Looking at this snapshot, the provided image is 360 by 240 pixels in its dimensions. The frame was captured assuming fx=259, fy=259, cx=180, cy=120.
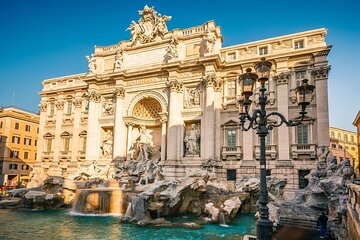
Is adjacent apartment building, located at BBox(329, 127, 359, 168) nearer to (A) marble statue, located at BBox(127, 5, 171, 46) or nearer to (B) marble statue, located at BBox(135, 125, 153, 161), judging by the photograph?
(B) marble statue, located at BBox(135, 125, 153, 161)

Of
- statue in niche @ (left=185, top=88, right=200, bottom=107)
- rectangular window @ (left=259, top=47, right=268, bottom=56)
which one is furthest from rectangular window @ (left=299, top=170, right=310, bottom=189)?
rectangular window @ (left=259, top=47, right=268, bottom=56)

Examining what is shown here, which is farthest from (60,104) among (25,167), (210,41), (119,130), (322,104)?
(322,104)

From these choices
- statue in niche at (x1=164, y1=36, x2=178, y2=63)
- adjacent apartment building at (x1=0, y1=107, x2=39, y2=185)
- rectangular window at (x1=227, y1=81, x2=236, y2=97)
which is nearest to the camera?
rectangular window at (x1=227, y1=81, x2=236, y2=97)

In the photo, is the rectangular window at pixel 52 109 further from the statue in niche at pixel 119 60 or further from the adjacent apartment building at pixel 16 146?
the adjacent apartment building at pixel 16 146

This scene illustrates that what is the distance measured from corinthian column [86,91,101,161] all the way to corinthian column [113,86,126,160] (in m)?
2.55

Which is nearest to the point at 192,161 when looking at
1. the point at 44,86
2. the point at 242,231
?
the point at 242,231

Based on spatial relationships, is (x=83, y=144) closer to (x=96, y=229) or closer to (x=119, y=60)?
(x=119, y=60)

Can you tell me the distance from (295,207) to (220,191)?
16.8 feet

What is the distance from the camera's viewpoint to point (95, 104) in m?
24.3

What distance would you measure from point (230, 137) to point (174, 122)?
4487 millimetres

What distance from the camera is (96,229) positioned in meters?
10.8

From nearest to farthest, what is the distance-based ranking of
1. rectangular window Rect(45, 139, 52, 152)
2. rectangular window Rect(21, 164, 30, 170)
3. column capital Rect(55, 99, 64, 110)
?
rectangular window Rect(45, 139, 52, 152), column capital Rect(55, 99, 64, 110), rectangular window Rect(21, 164, 30, 170)

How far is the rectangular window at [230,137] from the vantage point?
19.5m

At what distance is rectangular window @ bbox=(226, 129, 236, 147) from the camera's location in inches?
769
